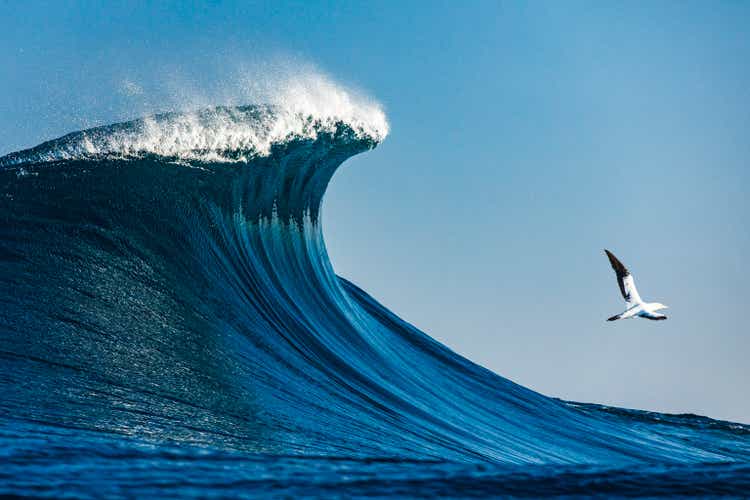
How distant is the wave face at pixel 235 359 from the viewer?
4.26m

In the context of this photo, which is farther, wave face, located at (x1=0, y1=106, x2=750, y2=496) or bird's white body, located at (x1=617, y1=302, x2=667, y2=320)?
bird's white body, located at (x1=617, y1=302, x2=667, y2=320)

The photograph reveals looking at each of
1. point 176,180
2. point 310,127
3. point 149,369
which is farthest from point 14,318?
point 310,127

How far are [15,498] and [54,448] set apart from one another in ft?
3.02

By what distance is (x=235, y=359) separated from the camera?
7461 mm

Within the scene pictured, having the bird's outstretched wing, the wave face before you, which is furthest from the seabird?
the wave face

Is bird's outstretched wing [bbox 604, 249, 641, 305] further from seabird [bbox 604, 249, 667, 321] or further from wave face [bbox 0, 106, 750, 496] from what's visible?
wave face [bbox 0, 106, 750, 496]

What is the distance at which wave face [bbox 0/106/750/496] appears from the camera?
14.0ft

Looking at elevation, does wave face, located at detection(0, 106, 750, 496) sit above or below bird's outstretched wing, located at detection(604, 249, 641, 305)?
below

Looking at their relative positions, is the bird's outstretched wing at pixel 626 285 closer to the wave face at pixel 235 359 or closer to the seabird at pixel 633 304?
the seabird at pixel 633 304

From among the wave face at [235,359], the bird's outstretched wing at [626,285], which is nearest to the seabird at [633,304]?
the bird's outstretched wing at [626,285]

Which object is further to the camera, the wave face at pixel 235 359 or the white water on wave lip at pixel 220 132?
the white water on wave lip at pixel 220 132

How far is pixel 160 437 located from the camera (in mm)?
4793

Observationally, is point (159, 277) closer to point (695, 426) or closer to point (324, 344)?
point (324, 344)

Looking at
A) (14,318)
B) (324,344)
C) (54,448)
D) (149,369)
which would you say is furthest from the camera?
(324,344)
